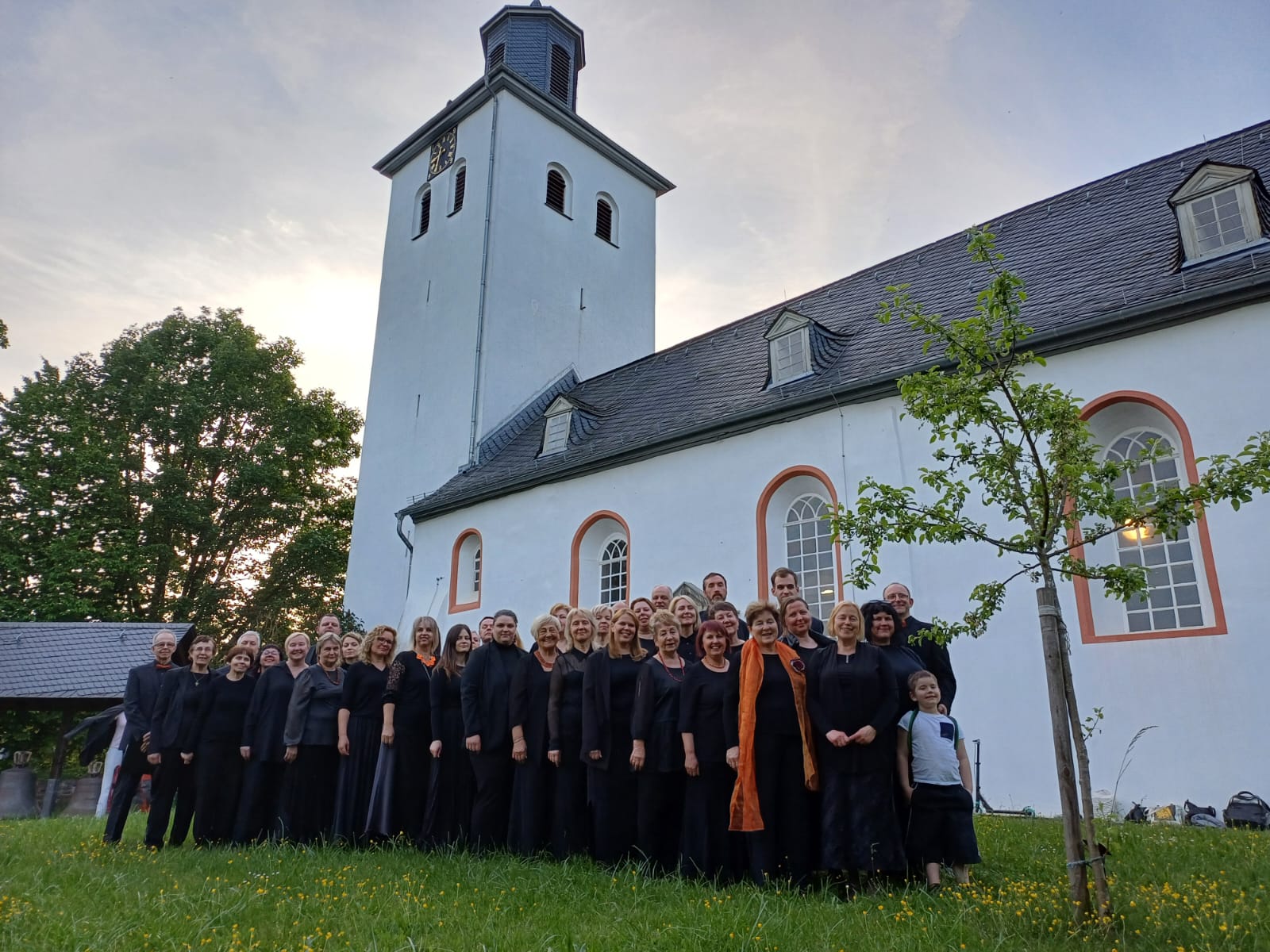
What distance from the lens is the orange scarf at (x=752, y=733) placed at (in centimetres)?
509

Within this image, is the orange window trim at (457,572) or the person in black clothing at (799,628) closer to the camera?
the person in black clothing at (799,628)

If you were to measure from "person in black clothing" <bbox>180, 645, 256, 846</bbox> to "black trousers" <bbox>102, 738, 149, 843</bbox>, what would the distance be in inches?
14.8

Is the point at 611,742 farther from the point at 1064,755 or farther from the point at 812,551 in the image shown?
the point at 812,551

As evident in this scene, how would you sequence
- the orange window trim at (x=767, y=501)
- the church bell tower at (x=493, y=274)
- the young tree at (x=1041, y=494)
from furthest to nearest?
the church bell tower at (x=493, y=274) → the orange window trim at (x=767, y=501) → the young tree at (x=1041, y=494)

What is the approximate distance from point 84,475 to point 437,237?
1107 cm

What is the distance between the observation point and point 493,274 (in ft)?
70.0

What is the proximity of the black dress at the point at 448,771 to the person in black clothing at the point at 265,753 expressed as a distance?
1.31 meters

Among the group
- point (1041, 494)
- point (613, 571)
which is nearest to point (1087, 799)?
point (1041, 494)

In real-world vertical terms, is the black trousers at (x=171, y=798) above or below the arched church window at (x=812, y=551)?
below

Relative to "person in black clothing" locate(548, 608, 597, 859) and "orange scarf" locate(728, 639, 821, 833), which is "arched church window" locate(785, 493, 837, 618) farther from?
"orange scarf" locate(728, 639, 821, 833)

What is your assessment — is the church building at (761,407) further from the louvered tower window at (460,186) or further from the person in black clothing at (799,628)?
the person in black clothing at (799,628)

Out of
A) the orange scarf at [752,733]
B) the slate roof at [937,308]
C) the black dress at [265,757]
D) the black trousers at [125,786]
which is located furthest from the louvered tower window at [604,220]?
the orange scarf at [752,733]

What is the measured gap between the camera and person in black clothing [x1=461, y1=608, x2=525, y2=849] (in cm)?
644

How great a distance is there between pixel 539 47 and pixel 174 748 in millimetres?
23399
